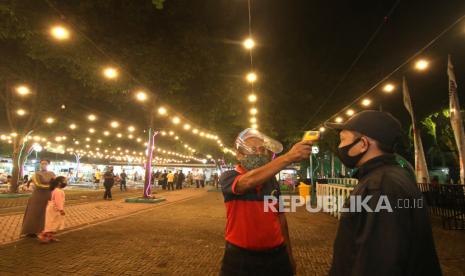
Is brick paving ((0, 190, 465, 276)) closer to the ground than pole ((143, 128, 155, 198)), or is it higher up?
closer to the ground

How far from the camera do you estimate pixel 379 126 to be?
1770 millimetres

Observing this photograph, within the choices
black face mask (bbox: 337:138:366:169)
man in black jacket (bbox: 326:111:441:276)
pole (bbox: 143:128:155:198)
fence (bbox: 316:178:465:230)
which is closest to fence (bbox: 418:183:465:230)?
fence (bbox: 316:178:465:230)

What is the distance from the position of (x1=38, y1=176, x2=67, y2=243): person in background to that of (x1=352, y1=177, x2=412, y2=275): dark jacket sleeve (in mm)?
7991

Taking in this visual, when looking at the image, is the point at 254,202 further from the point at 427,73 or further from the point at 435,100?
the point at 435,100

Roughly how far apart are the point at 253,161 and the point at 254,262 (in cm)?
82

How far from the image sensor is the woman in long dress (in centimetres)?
775

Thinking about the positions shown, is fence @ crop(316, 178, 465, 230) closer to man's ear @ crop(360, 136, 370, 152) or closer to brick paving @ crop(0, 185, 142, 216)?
man's ear @ crop(360, 136, 370, 152)

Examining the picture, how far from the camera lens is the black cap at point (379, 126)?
175 cm

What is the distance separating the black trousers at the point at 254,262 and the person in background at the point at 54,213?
675cm

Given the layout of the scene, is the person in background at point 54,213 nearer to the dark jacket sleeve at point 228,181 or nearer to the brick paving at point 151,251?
the brick paving at point 151,251

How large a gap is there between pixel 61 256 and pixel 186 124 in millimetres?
17610

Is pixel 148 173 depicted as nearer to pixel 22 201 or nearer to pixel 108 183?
pixel 108 183

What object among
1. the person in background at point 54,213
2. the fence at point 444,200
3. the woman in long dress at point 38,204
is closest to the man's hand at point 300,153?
the fence at point 444,200

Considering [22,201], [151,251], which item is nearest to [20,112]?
[22,201]
